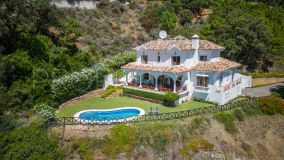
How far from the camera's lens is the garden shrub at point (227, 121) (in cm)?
3209

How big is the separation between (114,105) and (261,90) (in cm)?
2330

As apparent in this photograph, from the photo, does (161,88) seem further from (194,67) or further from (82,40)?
(82,40)

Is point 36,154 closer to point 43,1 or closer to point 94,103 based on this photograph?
point 94,103

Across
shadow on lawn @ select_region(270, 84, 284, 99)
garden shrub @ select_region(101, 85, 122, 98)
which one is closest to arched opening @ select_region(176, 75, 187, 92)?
garden shrub @ select_region(101, 85, 122, 98)

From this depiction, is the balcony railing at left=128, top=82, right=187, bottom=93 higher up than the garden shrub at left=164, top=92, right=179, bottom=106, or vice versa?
the balcony railing at left=128, top=82, right=187, bottom=93

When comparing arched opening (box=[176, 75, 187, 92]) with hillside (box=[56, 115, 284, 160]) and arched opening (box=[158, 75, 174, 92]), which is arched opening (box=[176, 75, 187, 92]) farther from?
hillside (box=[56, 115, 284, 160])

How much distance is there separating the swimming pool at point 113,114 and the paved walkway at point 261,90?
17632 mm

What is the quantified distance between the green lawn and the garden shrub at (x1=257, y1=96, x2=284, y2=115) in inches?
262

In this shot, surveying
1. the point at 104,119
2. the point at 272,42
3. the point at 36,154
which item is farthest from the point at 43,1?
the point at 272,42

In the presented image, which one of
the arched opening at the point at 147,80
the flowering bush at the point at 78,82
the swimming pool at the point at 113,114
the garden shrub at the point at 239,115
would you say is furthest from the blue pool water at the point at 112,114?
the garden shrub at the point at 239,115

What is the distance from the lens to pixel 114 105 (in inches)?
1388

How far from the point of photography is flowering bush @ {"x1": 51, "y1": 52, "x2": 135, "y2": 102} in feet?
110

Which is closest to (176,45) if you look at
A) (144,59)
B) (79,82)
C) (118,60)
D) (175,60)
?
(175,60)

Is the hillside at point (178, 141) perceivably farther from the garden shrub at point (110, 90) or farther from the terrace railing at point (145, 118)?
the garden shrub at point (110, 90)
